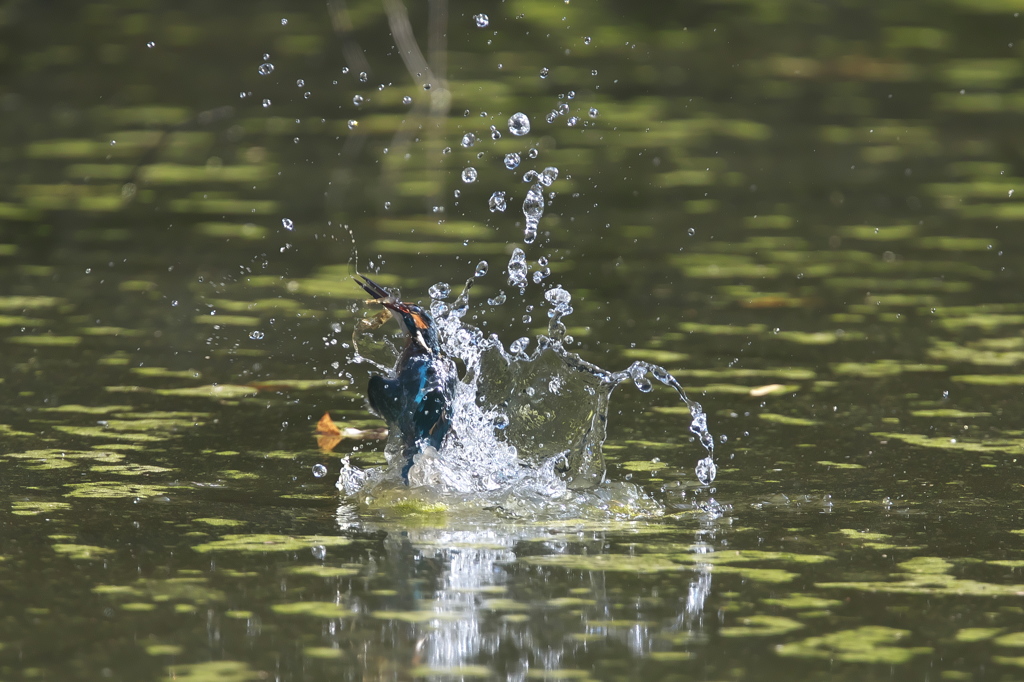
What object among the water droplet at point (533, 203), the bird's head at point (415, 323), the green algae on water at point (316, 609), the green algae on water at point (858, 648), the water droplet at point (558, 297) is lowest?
the green algae on water at point (858, 648)

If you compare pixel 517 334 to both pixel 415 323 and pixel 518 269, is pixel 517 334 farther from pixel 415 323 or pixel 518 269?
pixel 415 323

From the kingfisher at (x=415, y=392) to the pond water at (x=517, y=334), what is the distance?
0.26 m

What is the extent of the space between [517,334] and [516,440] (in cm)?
175

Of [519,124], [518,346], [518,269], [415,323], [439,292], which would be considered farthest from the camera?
[518,269]

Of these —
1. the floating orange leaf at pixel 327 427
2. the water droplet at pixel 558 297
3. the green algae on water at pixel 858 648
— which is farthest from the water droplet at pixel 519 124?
the green algae on water at pixel 858 648

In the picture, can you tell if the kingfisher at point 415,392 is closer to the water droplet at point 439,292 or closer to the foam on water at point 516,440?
the foam on water at point 516,440

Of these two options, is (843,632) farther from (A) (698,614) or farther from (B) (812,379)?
(B) (812,379)

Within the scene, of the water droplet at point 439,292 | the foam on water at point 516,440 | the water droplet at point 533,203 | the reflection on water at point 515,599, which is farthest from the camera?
the water droplet at point 533,203

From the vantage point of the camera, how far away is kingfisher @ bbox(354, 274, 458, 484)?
18.1 feet

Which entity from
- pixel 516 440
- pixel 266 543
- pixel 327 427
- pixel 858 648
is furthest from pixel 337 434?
pixel 858 648

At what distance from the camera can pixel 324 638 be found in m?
4.09

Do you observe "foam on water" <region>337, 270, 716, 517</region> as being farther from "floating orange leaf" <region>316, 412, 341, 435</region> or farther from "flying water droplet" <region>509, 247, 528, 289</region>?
"flying water droplet" <region>509, 247, 528, 289</region>

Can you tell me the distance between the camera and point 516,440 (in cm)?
596

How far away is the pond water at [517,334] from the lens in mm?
4250
